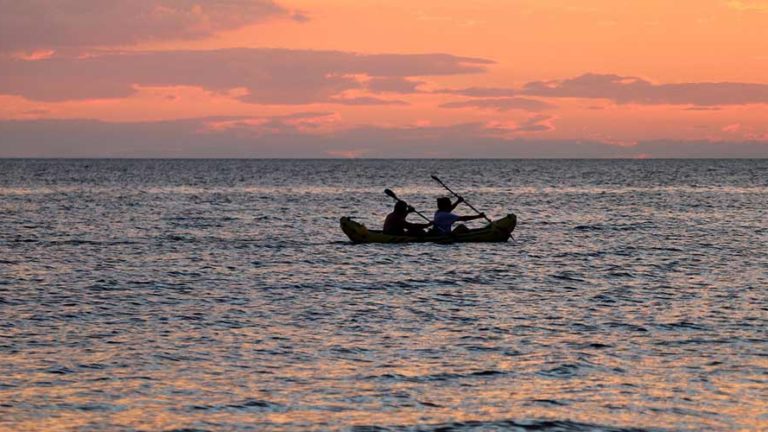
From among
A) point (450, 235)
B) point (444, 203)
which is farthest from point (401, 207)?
point (450, 235)

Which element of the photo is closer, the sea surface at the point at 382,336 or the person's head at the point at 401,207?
the sea surface at the point at 382,336

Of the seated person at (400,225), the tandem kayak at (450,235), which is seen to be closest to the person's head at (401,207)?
the seated person at (400,225)

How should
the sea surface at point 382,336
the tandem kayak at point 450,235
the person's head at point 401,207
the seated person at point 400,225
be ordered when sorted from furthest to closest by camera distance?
1. the tandem kayak at point 450,235
2. the seated person at point 400,225
3. the person's head at point 401,207
4. the sea surface at point 382,336

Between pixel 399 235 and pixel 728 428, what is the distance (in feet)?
70.7

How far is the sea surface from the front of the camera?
40.3 feet

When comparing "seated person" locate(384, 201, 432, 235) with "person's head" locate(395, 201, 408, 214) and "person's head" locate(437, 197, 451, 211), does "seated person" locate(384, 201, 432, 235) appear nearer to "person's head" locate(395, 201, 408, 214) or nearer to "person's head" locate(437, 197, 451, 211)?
"person's head" locate(395, 201, 408, 214)

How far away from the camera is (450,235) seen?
32719mm

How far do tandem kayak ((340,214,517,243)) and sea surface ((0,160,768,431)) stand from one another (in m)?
0.36

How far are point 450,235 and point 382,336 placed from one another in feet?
52.4

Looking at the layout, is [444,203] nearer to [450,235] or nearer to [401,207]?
[401,207]

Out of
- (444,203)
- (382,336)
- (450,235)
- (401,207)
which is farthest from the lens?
(450,235)

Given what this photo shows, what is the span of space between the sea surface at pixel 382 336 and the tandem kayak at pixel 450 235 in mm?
365

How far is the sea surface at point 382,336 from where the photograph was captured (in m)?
12.3

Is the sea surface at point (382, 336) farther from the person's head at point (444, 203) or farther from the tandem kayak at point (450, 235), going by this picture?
the person's head at point (444, 203)
